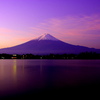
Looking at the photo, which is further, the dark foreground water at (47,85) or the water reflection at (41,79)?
the water reflection at (41,79)

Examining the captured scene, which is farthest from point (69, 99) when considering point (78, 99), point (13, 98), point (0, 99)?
point (0, 99)

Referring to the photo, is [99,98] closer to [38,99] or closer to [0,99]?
[38,99]

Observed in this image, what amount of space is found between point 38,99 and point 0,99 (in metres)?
2.08

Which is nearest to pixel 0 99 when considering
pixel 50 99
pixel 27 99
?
pixel 27 99

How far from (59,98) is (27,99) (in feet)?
5.72

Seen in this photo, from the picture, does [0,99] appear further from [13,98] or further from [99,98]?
[99,98]

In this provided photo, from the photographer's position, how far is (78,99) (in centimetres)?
902

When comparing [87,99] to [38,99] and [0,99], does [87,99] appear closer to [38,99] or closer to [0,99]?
[38,99]

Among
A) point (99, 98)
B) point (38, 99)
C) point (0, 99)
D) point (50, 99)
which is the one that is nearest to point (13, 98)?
point (0, 99)

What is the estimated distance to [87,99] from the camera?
9016 millimetres

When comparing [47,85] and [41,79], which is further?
[41,79]

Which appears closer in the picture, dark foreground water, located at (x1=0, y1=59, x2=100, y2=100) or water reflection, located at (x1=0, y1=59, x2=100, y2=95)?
Result: dark foreground water, located at (x1=0, y1=59, x2=100, y2=100)

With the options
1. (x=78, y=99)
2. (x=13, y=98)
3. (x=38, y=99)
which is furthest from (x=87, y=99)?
(x=13, y=98)

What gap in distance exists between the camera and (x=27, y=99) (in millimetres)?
9148
